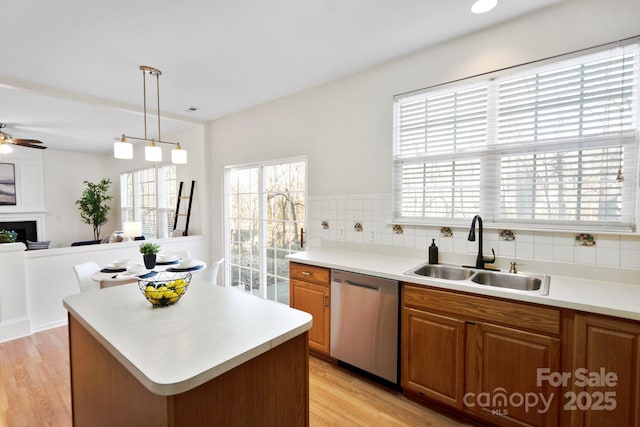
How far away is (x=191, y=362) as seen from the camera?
0.98 metres

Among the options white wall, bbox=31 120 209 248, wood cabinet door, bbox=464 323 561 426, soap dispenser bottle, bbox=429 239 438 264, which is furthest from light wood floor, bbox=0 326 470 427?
white wall, bbox=31 120 209 248

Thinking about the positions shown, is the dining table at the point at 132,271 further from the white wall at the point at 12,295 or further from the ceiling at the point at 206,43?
the ceiling at the point at 206,43

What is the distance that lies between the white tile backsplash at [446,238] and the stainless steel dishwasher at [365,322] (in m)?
0.61

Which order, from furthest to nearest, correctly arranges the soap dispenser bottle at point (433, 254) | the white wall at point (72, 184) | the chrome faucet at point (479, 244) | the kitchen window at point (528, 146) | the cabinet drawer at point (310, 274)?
the white wall at point (72, 184), the cabinet drawer at point (310, 274), the soap dispenser bottle at point (433, 254), the chrome faucet at point (479, 244), the kitchen window at point (528, 146)

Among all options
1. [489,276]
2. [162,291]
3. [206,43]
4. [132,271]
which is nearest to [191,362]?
[162,291]

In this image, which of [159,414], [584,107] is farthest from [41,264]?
[584,107]

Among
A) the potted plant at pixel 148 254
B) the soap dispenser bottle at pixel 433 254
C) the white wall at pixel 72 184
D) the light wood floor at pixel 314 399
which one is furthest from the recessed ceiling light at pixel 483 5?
the white wall at pixel 72 184

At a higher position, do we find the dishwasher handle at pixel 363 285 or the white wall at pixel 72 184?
the white wall at pixel 72 184

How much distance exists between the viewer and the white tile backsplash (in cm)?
183

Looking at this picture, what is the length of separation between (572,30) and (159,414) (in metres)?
2.91

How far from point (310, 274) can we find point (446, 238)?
3.84ft

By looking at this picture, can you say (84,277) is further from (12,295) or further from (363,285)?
(363,285)

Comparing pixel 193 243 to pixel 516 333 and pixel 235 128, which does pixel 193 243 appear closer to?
pixel 235 128

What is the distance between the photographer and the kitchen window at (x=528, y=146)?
5.90 ft
